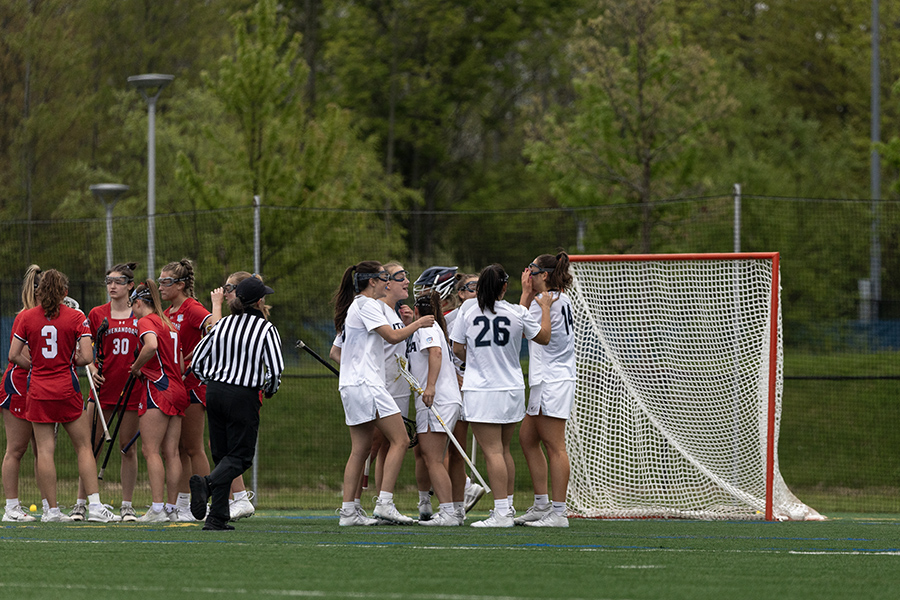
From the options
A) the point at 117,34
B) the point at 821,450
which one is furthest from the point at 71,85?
the point at 821,450

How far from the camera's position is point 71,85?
79.1 ft

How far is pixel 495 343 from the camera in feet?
26.5

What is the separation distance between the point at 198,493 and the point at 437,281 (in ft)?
7.53

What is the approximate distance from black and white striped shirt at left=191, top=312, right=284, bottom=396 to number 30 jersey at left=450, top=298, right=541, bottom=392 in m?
1.37

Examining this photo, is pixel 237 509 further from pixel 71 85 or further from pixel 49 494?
pixel 71 85

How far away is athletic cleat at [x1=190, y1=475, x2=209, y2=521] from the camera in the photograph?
745 centimetres

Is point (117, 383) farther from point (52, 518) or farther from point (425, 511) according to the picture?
point (425, 511)

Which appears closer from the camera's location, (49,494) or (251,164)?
(49,494)

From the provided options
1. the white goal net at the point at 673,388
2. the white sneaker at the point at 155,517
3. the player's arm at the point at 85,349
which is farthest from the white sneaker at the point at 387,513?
the player's arm at the point at 85,349

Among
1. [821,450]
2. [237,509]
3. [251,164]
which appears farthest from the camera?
[251,164]

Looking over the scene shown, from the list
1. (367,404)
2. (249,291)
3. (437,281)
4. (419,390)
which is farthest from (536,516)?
(249,291)

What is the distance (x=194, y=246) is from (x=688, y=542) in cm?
643

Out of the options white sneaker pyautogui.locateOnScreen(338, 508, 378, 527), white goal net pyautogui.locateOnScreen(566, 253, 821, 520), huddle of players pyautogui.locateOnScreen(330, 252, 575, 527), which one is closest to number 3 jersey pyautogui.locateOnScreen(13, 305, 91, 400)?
huddle of players pyautogui.locateOnScreen(330, 252, 575, 527)

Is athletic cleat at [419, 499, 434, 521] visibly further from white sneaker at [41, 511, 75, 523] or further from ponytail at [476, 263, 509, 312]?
white sneaker at [41, 511, 75, 523]
